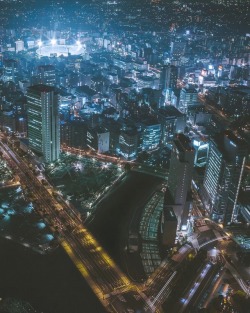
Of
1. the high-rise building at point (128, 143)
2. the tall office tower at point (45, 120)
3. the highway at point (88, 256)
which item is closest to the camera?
the highway at point (88, 256)

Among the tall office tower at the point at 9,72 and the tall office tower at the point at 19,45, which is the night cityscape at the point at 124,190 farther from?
the tall office tower at the point at 19,45

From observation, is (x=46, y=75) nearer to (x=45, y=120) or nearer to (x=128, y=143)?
(x=45, y=120)

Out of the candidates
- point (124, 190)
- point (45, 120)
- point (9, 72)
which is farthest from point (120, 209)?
point (9, 72)

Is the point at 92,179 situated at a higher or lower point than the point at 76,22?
lower

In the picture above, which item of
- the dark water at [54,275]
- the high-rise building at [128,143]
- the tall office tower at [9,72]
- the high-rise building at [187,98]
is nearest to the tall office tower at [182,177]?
the dark water at [54,275]

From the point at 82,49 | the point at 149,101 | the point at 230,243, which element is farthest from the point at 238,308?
the point at 82,49

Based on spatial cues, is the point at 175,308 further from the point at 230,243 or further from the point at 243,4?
the point at 243,4

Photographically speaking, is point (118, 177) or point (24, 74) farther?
point (24, 74)
